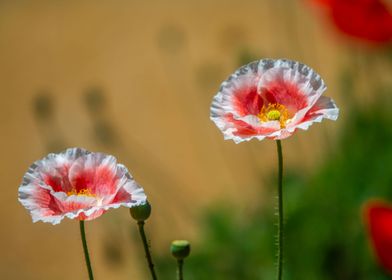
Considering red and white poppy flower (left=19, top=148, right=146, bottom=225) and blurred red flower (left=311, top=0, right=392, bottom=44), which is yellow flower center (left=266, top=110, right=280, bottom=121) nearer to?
red and white poppy flower (left=19, top=148, right=146, bottom=225)

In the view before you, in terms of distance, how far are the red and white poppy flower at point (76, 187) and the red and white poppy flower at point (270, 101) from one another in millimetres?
118

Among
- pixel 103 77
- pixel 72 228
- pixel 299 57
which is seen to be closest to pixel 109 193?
pixel 72 228

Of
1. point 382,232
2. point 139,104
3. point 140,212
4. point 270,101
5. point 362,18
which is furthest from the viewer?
point 139,104

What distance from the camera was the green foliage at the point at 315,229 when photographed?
246 cm

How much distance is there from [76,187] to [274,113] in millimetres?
224

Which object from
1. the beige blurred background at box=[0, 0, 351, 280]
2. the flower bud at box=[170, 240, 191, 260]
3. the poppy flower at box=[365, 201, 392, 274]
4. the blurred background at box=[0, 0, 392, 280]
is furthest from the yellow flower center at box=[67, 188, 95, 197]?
the beige blurred background at box=[0, 0, 351, 280]

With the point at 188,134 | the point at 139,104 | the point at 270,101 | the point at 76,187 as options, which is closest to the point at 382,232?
the point at 270,101

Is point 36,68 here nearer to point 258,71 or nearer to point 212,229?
point 212,229

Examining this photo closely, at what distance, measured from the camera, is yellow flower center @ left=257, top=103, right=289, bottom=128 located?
3.54ft

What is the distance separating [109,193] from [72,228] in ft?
7.79

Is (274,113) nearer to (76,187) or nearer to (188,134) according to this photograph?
(76,187)

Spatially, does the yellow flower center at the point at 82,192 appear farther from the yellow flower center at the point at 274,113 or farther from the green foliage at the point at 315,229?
the green foliage at the point at 315,229

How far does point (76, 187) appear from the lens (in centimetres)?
106

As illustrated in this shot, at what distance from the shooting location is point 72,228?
3369mm
